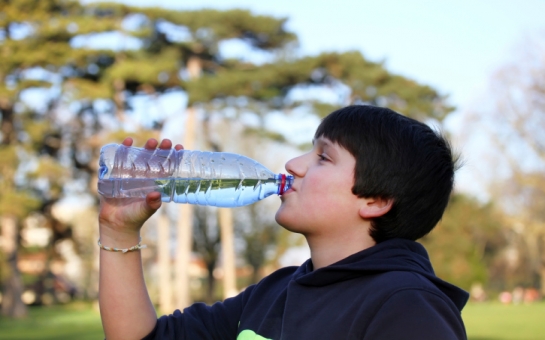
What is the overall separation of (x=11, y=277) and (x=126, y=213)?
24285mm

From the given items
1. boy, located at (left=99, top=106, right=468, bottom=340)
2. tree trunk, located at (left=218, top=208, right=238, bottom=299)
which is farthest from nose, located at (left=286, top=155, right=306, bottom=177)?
tree trunk, located at (left=218, top=208, right=238, bottom=299)

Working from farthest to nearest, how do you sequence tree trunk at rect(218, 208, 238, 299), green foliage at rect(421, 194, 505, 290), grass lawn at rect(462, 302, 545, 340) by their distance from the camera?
green foliage at rect(421, 194, 505, 290) < tree trunk at rect(218, 208, 238, 299) < grass lawn at rect(462, 302, 545, 340)

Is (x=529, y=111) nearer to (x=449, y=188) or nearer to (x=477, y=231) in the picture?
(x=477, y=231)

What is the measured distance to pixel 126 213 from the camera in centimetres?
172

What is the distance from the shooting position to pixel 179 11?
23781 millimetres

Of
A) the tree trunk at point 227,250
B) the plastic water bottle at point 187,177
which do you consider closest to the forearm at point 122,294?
the plastic water bottle at point 187,177

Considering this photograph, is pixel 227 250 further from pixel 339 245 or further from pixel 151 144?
pixel 339 245

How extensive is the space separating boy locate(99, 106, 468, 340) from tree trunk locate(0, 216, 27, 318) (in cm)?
2213

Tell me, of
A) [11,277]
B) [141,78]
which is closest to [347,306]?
[141,78]

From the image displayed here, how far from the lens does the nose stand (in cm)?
169

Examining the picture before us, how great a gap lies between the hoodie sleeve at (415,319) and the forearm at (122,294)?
25.0 inches

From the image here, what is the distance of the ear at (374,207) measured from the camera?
5.31 ft

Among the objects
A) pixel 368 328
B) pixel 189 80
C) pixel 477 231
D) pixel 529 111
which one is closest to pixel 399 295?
pixel 368 328

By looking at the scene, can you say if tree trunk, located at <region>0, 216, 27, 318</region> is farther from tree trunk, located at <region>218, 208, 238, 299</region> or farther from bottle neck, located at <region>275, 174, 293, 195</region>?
bottle neck, located at <region>275, 174, 293, 195</region>
